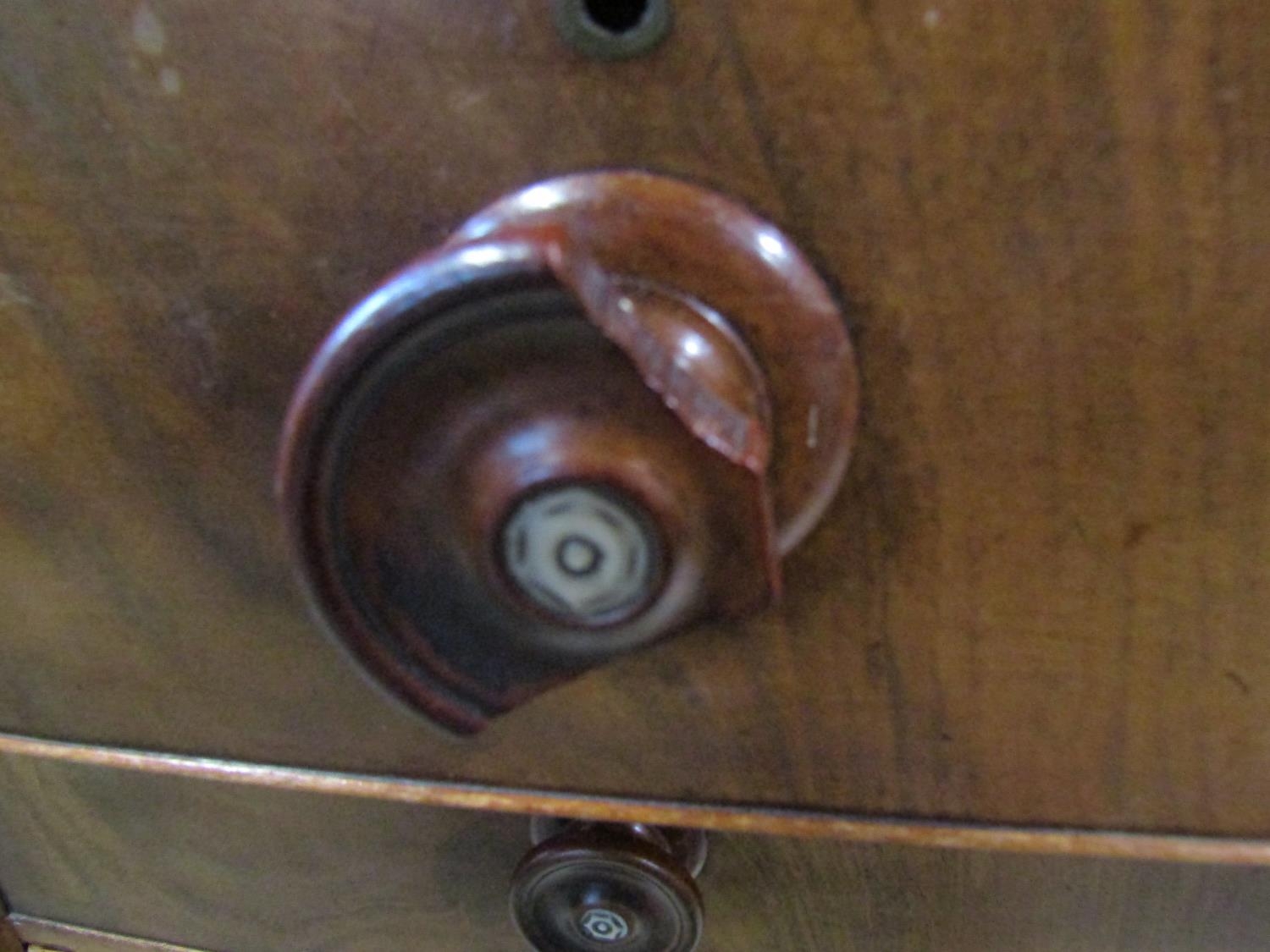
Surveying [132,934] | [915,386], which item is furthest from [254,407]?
[132,934]

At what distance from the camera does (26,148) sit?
0.86 feet

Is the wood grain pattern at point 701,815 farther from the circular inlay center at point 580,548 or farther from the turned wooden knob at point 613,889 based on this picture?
the circular inlay center at point 580,548

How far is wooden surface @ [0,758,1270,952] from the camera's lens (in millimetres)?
356

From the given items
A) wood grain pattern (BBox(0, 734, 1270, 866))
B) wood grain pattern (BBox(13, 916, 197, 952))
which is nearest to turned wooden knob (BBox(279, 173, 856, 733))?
wood grain pattern (BBox(0, 734, 1270, 866))

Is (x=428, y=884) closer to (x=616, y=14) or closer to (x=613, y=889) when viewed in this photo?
(x=613, y=889)

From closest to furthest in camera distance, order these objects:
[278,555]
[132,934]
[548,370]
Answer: [548,370] → [278,555] → [132,934]

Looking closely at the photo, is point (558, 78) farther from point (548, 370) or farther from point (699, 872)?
point (699, 872)

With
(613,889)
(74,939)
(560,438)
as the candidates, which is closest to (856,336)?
(560,438)

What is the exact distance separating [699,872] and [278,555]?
→ 194 mm

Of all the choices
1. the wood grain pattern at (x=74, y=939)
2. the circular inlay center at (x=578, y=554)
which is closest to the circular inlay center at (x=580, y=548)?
the circular inlay center at (x=578, y=554)

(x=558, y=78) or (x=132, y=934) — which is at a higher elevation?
(x=558, y=78)

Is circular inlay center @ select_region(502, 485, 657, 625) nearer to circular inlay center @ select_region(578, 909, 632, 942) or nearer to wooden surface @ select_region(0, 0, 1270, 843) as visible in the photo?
wooden surface @ select_region(0, 0, 1270, 843)

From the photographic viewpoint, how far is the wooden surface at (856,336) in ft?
0.74

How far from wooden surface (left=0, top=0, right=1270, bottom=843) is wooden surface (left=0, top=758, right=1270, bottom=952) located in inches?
2.1
